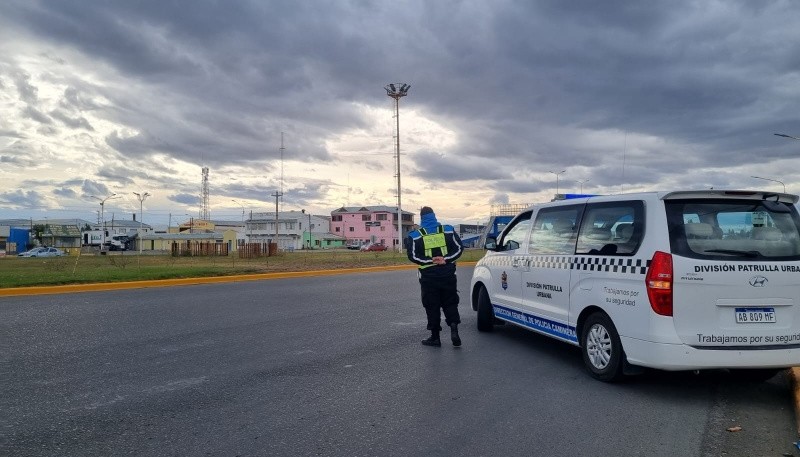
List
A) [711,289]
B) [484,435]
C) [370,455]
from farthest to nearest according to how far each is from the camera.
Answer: [711,289] < [484,435] < [370,455]

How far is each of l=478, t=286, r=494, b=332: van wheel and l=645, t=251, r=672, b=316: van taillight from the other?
3.34 m

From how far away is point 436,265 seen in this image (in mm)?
7172

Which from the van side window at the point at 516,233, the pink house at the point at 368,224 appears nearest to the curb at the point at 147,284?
the van side window at the point at 516,233

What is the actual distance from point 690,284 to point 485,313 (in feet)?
12.0

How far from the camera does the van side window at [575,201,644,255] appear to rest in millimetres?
5380

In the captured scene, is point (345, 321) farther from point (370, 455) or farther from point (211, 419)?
point (370, 455)

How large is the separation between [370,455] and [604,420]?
1.97 metres

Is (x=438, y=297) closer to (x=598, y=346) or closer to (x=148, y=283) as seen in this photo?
(x=598, y=346)

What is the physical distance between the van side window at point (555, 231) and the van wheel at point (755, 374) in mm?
2080

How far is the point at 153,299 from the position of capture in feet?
37.8

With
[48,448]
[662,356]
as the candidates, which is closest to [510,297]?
[662,356]

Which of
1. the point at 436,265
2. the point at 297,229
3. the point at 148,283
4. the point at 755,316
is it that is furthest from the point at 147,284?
the point at 297,229

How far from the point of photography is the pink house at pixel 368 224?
116562 millimetres

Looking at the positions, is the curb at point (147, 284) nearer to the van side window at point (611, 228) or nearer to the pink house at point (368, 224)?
the van side window at point (611, 228)
